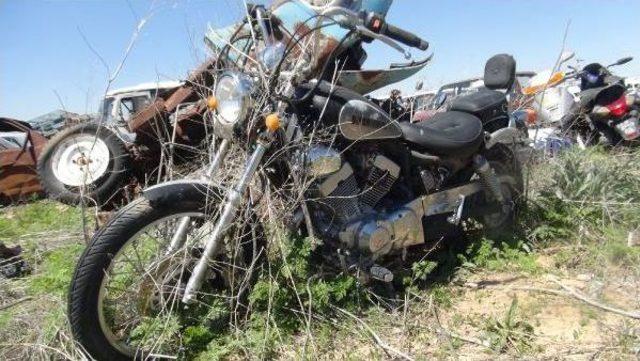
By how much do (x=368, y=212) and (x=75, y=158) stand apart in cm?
358

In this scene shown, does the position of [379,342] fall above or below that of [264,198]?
below

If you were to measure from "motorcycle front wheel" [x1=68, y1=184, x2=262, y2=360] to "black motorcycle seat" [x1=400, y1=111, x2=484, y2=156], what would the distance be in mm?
1038

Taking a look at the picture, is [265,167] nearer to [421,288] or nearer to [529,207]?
[421,288]

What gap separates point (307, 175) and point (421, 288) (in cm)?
106

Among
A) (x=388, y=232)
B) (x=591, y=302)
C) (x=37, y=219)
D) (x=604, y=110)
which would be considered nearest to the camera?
(x=591, y=302)

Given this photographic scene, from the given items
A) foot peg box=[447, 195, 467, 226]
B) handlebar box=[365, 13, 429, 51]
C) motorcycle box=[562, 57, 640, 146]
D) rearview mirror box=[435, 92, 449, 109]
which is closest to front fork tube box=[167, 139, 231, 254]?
handlebar box=[365, 13, 429, 51]

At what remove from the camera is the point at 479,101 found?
345 cm

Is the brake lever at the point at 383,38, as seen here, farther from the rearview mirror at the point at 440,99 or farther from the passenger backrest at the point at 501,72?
the rearview mirror at the point at 440,99

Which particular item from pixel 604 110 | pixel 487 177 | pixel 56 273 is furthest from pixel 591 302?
pixel 604 110

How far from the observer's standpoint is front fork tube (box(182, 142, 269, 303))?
2285 millimetres

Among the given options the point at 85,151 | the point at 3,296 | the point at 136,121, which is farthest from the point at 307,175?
the point at 85,151

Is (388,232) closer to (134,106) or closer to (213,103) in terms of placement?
(213,103)

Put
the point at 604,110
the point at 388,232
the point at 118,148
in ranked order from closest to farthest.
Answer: the point at 388,232, the point at 118,148, the point at 604,110

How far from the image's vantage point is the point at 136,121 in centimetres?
478
